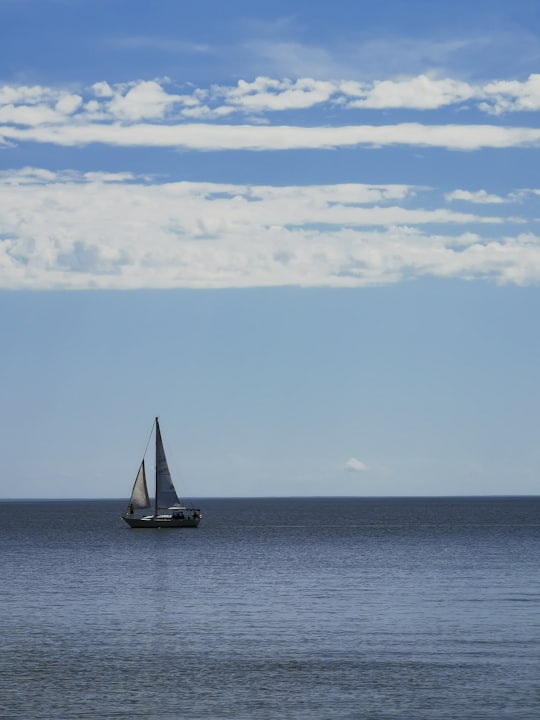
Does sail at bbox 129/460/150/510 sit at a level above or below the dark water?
above

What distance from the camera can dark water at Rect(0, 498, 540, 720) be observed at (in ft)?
160

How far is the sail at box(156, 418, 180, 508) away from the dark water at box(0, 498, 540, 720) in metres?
58.1

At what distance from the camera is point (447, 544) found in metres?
172

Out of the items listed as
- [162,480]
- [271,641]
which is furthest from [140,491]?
[271,641]

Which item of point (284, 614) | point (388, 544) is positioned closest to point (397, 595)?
point (284, 614)

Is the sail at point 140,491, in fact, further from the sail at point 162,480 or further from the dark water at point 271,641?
the dark water at point 271,641

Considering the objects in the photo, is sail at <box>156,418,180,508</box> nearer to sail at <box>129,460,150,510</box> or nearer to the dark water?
sail at <box>129,460,150,510</box>

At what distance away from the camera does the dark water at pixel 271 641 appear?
48.7 meters

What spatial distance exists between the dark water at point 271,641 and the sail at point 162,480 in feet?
190

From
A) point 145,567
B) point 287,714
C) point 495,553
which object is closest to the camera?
point 287,714

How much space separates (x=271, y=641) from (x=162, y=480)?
119901 millimetres

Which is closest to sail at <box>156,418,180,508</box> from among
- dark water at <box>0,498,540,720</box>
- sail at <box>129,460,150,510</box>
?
sail at <box>129,460,150,510</box>

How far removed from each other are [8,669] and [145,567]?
66557mm

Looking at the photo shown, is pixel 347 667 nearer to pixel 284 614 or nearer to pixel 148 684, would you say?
pixel 148 684
